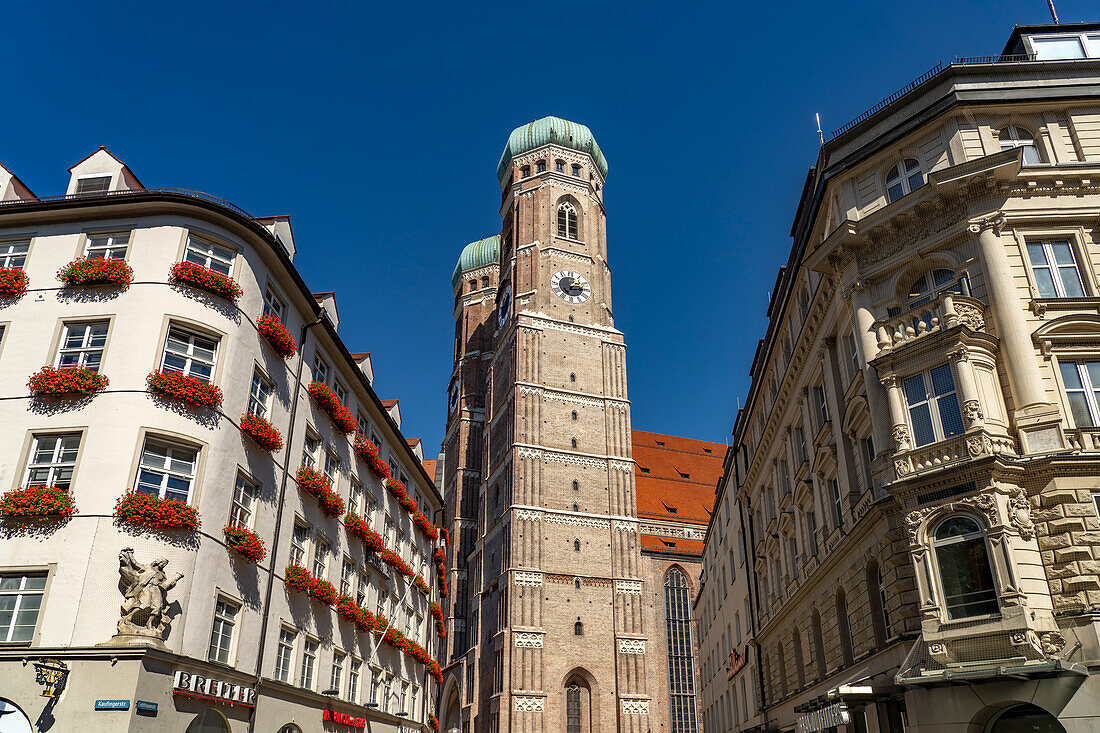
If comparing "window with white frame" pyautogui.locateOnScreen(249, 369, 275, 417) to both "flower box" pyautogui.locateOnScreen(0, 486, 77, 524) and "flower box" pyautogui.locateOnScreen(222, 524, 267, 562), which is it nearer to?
"flower box" pyautogui.locateOnScreen(222, 524, 267, 562)

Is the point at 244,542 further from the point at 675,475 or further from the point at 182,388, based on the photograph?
the point at 675,475

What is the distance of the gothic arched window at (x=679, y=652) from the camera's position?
62.7m

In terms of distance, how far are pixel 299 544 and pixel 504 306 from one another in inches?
2112

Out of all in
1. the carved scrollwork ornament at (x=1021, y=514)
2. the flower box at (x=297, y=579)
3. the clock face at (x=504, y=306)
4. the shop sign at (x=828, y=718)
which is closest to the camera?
the carved scrollwork ornament at (x=1021, y=514)

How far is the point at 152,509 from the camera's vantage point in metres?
16.7

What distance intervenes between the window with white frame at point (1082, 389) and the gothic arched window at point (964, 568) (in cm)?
313

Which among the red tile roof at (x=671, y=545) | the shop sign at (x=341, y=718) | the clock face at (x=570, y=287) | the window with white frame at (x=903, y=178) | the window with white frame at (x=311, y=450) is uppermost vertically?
the clock face at (x=570, y=287)

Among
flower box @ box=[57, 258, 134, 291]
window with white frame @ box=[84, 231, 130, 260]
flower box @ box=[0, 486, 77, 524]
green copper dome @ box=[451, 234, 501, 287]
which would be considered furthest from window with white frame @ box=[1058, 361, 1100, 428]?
green copper dome @ box=[451, 234, 501, 287]

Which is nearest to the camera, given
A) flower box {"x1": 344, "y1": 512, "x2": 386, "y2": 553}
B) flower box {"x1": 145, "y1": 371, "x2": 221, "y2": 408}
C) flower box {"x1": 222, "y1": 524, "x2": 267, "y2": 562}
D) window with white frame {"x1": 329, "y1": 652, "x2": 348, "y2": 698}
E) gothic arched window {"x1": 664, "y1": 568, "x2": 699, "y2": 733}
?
flower box {"x1": 145, "y1": 371, "x2": 221, "y2": 408}

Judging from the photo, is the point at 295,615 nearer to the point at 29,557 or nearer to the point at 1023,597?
the point at 29,557

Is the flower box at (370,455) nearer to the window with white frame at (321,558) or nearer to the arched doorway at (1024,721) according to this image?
the window with white frame at (321,558)

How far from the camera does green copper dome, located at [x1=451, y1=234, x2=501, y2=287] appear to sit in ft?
323

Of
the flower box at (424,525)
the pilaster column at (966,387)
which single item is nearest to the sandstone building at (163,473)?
the flower box at (424,525)

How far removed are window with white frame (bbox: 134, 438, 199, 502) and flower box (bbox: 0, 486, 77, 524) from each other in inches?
51.3
